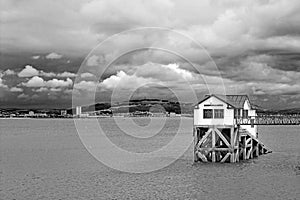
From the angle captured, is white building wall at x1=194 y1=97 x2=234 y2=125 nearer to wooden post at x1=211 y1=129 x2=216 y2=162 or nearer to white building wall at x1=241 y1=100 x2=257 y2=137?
wooden post at x1=211 y1=129 x2=216 y2=162

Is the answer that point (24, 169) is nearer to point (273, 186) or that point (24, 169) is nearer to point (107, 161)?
point (107, 161)

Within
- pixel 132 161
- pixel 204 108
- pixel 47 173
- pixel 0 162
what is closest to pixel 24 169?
pixel 47 173

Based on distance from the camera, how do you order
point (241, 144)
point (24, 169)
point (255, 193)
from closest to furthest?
1. point (255, 193)
2. point (24, 169)
3. point (241, 144)

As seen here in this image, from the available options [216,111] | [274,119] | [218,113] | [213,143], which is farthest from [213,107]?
[274,119]

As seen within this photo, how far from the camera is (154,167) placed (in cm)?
5959

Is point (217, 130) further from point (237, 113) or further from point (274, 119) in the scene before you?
point (274, 119)

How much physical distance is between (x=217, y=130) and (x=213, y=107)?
323 centimetres

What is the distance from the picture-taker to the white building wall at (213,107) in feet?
196

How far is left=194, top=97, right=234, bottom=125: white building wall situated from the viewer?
59.9 metres

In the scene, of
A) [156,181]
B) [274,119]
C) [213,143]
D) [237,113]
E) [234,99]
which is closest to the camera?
[156,181]

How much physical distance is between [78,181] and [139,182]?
669cm

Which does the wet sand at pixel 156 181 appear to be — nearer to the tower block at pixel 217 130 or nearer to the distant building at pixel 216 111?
the tower block at pixel 217 130

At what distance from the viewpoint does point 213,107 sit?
60.5 m

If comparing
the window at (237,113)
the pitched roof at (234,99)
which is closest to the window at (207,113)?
the pitched roof at (234,99)
